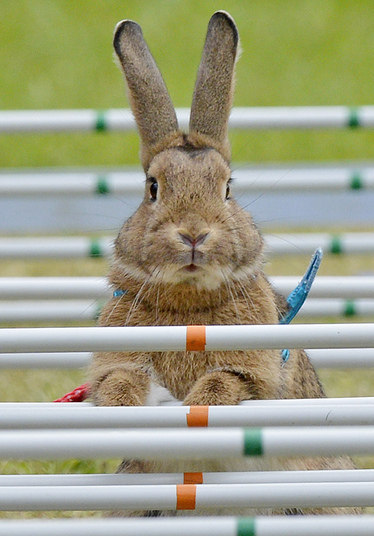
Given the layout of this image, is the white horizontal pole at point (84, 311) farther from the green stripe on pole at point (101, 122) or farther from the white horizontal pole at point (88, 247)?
the green stripe on pole at point (101, 122)

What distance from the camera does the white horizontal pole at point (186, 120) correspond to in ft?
17.3

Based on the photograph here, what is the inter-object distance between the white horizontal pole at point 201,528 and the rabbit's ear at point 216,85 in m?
1.38

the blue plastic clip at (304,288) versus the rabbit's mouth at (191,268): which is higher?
the rabbit's mouth at (191,268)

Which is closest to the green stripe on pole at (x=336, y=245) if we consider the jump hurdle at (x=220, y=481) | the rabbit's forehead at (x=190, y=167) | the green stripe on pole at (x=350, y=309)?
the green stripe on pole at (x=350, y=309)

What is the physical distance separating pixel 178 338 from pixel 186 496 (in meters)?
0.38

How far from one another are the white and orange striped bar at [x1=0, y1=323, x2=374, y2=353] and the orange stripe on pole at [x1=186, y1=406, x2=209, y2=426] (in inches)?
5.8

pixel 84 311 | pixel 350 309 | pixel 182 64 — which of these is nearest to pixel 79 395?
pixel 84 311

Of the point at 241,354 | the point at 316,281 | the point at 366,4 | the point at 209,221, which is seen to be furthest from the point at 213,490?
the point at 366,4

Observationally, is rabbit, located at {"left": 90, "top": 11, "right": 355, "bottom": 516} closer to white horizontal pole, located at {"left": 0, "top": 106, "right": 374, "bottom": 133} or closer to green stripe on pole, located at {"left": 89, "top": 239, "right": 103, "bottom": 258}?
green stripe on pole, located at {"left": 89, "top": 239, "right": 103, "bottom": 258}

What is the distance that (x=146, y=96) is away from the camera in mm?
3754

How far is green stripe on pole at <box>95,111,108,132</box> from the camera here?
5238mm

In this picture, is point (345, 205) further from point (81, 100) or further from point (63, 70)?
point (63, 70)

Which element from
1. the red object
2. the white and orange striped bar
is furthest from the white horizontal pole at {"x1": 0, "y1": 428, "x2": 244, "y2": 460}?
the red object

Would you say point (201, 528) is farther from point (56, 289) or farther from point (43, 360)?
point (56, 289)
